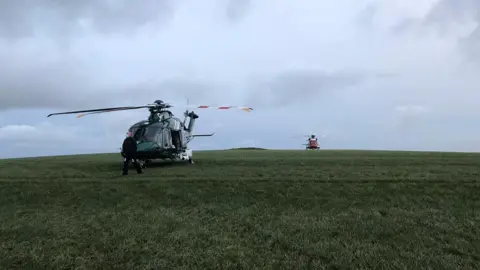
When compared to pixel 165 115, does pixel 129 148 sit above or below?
below

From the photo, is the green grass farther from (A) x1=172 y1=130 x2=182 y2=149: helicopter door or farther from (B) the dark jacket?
(A) x1=172 y1=130 x2=182 y2=149: helicopter door

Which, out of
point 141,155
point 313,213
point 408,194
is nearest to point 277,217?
point 313,213

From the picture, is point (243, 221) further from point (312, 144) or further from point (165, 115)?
point (312, 144)

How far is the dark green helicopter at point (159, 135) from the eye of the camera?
22562 millimetres

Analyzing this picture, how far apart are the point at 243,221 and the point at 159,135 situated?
42.7ft

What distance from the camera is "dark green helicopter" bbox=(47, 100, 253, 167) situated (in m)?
22.6

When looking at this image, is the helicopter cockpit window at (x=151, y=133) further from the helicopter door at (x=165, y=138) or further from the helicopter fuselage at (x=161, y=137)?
the helicopter door at (x=165, y=138)

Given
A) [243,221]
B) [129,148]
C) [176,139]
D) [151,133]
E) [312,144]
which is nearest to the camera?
[243,221]

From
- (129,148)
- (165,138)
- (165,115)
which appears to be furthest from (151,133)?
(129,148)

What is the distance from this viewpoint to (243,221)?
11516mm

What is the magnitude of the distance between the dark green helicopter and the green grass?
208 inches

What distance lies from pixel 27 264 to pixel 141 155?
13759mm

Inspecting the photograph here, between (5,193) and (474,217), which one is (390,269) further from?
(5,193)

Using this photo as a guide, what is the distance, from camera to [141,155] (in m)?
22.5
